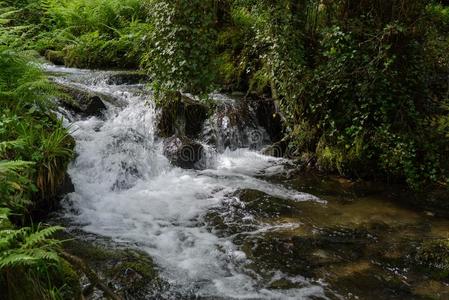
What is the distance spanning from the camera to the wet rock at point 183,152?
24.5 ft

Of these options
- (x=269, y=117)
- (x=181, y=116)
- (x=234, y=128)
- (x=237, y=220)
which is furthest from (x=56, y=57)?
(x=237, y=220)

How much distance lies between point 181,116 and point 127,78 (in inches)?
98.3

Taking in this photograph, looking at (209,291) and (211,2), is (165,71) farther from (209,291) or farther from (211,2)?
(209,291)

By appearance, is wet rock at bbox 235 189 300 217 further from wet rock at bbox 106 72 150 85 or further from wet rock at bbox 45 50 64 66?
wet rock at bbox 45 50 64 66

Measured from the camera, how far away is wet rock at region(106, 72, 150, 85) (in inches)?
390

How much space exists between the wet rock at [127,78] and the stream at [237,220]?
5.32 feet

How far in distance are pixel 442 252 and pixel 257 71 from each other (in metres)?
5.65

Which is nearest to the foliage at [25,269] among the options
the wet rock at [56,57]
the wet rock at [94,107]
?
the wet rock at [94,107]

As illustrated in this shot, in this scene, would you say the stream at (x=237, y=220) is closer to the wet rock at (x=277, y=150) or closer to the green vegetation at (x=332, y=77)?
the wet rock at (x=277, y=150)

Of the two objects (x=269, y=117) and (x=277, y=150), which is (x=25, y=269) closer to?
(x=277, y=150)

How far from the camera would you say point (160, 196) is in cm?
635

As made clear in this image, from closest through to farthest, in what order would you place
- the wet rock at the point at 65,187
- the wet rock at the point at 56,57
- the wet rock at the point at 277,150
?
the wet rock at the point at 65,187
the wet rock at the point at 277,150
the wet rock at the point at 56,57

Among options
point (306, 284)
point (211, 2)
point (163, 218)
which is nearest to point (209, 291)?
point (306, 284)

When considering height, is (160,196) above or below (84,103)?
below
